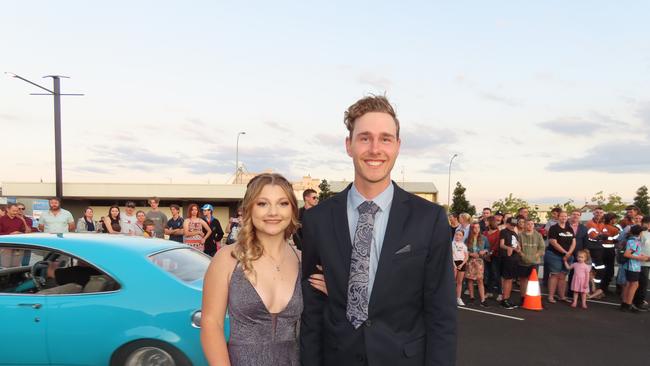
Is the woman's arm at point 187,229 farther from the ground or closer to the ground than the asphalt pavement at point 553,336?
farther from the ground

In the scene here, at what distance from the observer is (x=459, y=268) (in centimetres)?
909

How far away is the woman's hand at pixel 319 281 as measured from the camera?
7.09 feet

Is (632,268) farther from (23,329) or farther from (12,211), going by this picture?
(12,211)

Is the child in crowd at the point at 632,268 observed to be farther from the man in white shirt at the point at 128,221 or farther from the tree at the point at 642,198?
the tree at the point at 642,198

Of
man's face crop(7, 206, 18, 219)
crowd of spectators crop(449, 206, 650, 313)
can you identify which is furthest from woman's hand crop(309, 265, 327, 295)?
man's face crop(7, 206, 18, 219)

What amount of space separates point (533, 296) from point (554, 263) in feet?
3.31

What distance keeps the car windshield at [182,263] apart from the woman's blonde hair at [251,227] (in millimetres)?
1801

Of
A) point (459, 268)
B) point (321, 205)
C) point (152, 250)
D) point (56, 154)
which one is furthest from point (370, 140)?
point (56, 154)

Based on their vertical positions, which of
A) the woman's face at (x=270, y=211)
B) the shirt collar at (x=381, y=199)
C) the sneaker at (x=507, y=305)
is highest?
the shirt collar at (x=381, y=199)

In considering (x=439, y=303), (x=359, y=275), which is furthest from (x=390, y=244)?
(x=439, y=303)

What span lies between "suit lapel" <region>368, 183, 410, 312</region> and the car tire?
231 centimetres

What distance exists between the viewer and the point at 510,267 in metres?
8.92

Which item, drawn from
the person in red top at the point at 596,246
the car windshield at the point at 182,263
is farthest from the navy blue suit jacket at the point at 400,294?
the person in red top at the point at 596,246

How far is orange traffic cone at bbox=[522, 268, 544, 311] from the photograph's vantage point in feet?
28.8
